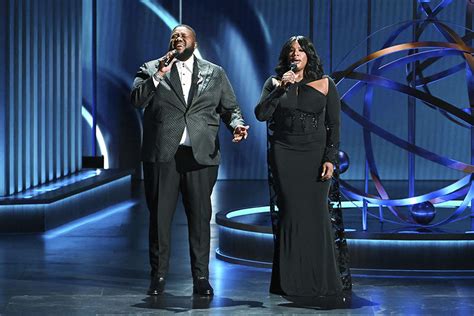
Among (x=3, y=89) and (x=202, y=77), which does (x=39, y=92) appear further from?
(x=202, y=77)

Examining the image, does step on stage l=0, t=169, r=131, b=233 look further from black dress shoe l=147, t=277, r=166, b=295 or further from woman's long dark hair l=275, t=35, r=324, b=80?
woman's long dark hair l=275, t=35, r=324, b=80

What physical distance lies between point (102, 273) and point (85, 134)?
7.73m

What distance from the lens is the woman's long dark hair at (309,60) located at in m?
5.97

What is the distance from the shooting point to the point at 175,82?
20.0 ft

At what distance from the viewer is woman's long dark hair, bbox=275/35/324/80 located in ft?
19.6

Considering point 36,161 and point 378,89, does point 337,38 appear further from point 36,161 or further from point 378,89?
point 36,161

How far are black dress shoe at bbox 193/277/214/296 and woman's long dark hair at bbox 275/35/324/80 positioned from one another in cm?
117

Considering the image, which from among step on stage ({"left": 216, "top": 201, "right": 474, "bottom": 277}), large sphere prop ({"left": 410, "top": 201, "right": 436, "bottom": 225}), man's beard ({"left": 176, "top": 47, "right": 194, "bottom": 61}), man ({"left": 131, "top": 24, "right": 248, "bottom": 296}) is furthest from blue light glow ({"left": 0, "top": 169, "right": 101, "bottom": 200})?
man's beard ({"left": 176, "top": 47, "right": 194, "bottom": 61})

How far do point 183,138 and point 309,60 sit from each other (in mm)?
771

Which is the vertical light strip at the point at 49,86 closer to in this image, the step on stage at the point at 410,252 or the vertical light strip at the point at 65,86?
the vertical light strip at the point at 65,86

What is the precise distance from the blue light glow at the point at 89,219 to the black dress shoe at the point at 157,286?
9.12 feet

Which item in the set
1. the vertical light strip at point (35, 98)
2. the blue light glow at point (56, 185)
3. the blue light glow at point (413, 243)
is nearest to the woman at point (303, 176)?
the blue light glow at point (413, 243)

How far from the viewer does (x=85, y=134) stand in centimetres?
1470

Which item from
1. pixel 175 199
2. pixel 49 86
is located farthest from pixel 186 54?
pixel 49 86
